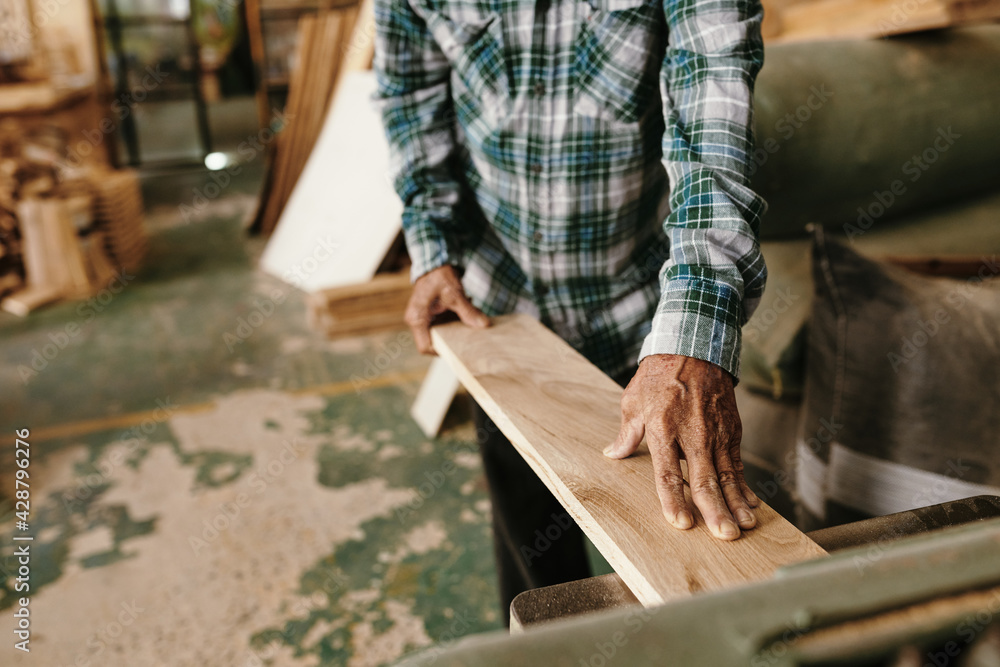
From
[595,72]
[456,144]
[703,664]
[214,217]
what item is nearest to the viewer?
[703,664]

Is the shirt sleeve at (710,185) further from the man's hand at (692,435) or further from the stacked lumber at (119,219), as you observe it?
the stacked lumber at (119,219)

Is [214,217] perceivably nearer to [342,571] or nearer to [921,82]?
[342,571]

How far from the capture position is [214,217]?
6082 mm

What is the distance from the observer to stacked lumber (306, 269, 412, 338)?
3.78 metres

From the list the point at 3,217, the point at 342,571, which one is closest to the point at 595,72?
the point at 342,571

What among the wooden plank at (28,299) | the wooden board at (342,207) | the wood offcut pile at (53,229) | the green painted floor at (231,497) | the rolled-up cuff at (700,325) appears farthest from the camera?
the wood offcut pile at (53,229)

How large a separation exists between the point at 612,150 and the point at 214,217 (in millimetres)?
5408

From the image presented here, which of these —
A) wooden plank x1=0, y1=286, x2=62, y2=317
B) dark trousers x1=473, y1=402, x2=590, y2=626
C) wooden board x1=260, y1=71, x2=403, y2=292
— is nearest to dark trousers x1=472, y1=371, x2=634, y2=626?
dark trousers x1=473, y1=402, x2=590, y2=626

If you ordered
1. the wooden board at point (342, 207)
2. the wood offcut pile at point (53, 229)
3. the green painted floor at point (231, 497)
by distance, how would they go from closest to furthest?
the green painted floor at point (231, 497), the wooden board at point (342, 207), the wood offcut pile at point (53, 229)

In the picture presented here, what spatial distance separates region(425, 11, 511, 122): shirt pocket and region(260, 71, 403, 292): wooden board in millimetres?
2450

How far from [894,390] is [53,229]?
4.47m

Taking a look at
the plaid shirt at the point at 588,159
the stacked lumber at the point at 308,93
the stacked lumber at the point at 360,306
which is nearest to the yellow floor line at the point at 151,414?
the stacked lumber at the point at 360,306

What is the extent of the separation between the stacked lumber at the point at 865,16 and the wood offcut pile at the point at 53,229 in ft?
13.0

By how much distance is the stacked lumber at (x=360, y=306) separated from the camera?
12.4 feet
